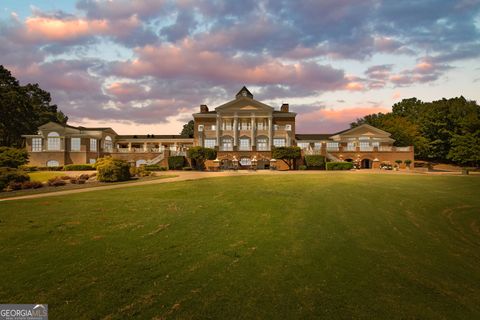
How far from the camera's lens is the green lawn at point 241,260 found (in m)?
5.77

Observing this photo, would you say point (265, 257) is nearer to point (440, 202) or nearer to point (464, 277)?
point (464, 277)

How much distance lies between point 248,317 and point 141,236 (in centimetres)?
583

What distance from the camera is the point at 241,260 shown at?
7871mm

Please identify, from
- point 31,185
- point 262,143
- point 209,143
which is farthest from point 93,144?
point 262,143

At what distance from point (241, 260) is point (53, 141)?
2367 inches

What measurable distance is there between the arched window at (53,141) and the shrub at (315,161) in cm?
4924

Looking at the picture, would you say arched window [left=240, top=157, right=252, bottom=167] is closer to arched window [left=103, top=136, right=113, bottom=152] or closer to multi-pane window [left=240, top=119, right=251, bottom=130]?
multi-pane window [left=240, top=119, right=251, bottom=130]

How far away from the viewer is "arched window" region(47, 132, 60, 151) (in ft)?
177

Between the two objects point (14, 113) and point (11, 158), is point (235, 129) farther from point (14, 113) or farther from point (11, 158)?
point (14, 113)

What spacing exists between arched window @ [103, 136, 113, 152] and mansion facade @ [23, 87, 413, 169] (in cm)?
5

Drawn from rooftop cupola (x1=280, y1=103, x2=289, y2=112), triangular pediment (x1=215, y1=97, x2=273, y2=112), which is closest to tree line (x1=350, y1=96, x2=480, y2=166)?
rooftop cupola (x1=280, y1=103, x2=289, y2=112)

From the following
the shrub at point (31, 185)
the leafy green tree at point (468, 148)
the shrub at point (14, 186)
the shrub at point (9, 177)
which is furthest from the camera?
the leafy green tree at point (468, 148)

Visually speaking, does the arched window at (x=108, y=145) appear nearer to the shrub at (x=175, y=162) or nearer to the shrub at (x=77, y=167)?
the shrub at (x=77, y=167)

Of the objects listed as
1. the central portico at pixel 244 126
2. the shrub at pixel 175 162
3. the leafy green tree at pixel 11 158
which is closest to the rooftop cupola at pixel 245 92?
the central portico at pixel 244 126
